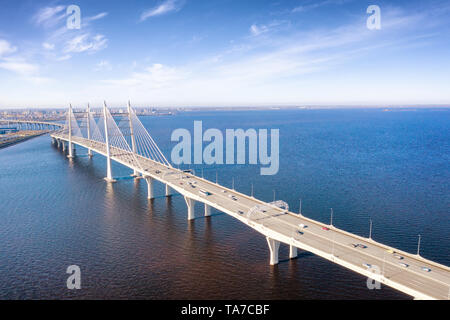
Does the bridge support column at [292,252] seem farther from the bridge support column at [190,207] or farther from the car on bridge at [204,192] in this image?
the bridge support column at [190,207]

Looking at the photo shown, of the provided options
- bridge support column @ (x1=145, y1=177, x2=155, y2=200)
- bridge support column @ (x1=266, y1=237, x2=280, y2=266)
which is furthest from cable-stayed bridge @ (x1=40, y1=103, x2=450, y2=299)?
bridge support column @ (x1=145, y1=177, x2=155, y2=200)

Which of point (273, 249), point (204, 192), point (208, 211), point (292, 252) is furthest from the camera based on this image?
point (208, 211)

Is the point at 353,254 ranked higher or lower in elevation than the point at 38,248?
higher

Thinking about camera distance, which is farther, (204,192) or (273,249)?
(204,192)

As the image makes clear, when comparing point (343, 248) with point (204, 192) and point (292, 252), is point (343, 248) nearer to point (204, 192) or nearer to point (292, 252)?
point (292, 252)

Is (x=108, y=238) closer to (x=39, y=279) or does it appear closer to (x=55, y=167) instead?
(x=39, y=279)

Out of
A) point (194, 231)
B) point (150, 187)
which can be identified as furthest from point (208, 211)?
point (150, 187)

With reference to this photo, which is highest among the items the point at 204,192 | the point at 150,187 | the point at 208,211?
the point at 204,192

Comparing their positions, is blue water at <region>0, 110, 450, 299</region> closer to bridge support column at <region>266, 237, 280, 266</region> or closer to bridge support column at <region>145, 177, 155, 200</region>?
bridge support column at <region>266, 237, 280, 266</region>
